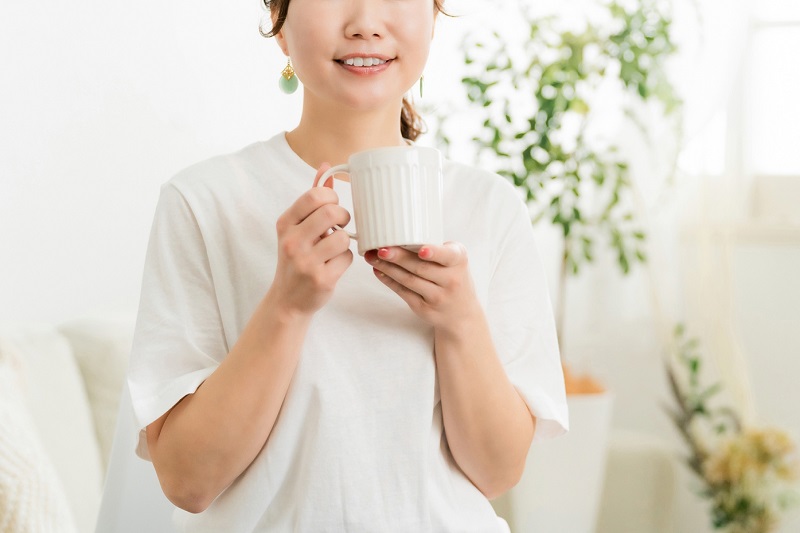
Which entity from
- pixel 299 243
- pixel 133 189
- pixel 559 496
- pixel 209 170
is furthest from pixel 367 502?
pixel 559 496

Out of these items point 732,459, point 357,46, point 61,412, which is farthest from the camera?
point 732,459

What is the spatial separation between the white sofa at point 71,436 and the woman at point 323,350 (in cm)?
23

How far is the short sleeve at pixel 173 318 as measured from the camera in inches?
35.6

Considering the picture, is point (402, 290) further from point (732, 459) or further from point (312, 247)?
point (732, 459)

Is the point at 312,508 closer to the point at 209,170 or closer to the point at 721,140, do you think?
the point at 209,170

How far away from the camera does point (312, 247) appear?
2.66 feet

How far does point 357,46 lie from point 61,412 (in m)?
1.10

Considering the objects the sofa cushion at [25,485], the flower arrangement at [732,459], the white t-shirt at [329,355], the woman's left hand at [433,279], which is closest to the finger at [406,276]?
the woman's left hand at [433,279]

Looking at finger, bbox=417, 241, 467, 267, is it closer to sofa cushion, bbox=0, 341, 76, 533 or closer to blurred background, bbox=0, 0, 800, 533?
sofa cushion, bbox=0, 341, 76, 533

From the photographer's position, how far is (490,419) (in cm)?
92

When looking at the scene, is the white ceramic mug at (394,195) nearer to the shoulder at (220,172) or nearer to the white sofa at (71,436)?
the shoulder at (220,172)

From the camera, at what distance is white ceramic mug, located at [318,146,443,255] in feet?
2.52

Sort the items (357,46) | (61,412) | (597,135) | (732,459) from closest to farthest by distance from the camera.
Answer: (357,46) < (61,412) < (732,459) < (597,135)

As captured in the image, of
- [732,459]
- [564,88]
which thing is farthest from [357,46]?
[732,459]
